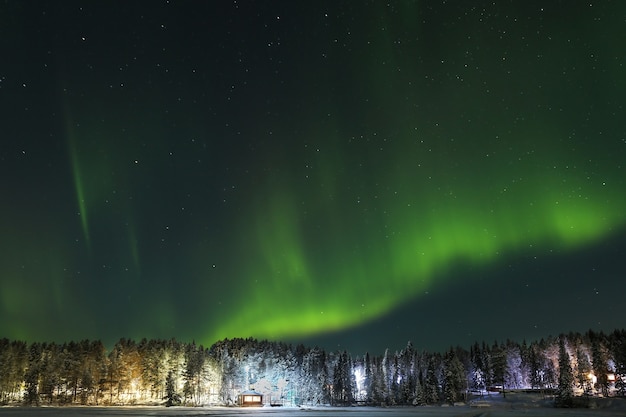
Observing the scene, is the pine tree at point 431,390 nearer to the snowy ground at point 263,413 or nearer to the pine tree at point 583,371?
the pine tree at point 583,371

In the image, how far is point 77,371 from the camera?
134 metres

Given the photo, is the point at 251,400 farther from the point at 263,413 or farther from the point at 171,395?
the point at 263,413

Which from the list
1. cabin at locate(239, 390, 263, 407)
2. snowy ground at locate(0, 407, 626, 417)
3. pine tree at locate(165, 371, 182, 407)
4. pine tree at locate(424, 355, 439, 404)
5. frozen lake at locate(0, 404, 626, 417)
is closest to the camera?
snowy ground at locate(0, 407, 626, 417)

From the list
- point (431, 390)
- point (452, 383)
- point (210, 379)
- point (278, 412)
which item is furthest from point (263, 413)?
point (452, 383)

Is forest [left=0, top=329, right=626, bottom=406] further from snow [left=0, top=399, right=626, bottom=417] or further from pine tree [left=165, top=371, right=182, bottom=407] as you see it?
snow [left=0, top=399, right=626, bottom=417]

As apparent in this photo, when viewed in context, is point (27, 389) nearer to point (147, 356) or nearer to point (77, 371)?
point (77, 371)

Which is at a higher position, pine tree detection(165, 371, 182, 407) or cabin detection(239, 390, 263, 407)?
pine tree detection(165, 371, 182, 407)

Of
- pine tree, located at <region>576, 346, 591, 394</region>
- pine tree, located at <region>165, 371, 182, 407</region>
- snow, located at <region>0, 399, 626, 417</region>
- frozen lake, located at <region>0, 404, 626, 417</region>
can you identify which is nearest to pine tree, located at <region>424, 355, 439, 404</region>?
pine tree, located at <region>576, 346, 591, 394</region>

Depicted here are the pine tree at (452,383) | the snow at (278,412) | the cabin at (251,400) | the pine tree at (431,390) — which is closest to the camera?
the snow at (278,412)

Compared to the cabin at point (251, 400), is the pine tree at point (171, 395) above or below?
above

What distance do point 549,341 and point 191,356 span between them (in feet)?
420

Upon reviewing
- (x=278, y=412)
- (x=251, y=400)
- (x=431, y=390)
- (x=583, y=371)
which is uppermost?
(x=583, y=371)

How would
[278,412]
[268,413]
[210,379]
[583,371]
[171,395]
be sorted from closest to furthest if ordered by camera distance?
[268,413] → [278,412] → [171,395] → [210,379] → [583,371]

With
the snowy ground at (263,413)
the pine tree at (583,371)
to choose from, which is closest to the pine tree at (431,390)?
the pine tree at (583,371)
